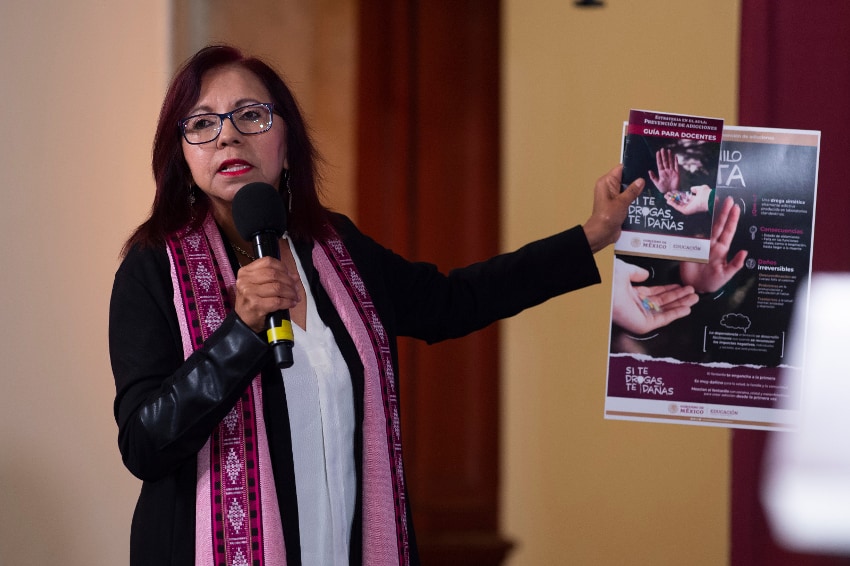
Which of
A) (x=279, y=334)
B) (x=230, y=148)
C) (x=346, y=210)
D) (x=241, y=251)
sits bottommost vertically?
(x=279, y=334)

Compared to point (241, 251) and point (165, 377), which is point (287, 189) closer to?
point (241, 251)

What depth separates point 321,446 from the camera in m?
1.68

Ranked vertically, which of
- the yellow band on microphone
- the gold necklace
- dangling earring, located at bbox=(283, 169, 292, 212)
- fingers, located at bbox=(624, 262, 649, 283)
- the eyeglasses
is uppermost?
the eyeglasses

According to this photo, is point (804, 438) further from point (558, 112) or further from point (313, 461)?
point (313, 461)

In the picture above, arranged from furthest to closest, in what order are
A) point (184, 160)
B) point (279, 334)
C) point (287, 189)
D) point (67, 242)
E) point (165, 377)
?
point (67, 242), point (287, 189), point (184, 160), point (165, 377), point (279, 334)

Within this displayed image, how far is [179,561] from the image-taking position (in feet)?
5.21

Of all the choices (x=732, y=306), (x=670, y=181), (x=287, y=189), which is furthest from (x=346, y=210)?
(x=732, y=306)

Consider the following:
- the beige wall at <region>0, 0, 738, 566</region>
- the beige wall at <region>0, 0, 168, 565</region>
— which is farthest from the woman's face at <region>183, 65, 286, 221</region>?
the beige wall at <region>0, 0, 168, 565</region>

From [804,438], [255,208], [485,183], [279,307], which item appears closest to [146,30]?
[485,183]

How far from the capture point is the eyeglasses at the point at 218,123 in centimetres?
173

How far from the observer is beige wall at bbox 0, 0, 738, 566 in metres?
2.70

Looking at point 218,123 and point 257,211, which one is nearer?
point 257,211

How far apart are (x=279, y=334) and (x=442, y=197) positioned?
60.1 inches

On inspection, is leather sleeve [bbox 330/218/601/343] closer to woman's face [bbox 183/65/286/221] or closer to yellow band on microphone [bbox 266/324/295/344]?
woman's face [bbox 183/65/286/221]
